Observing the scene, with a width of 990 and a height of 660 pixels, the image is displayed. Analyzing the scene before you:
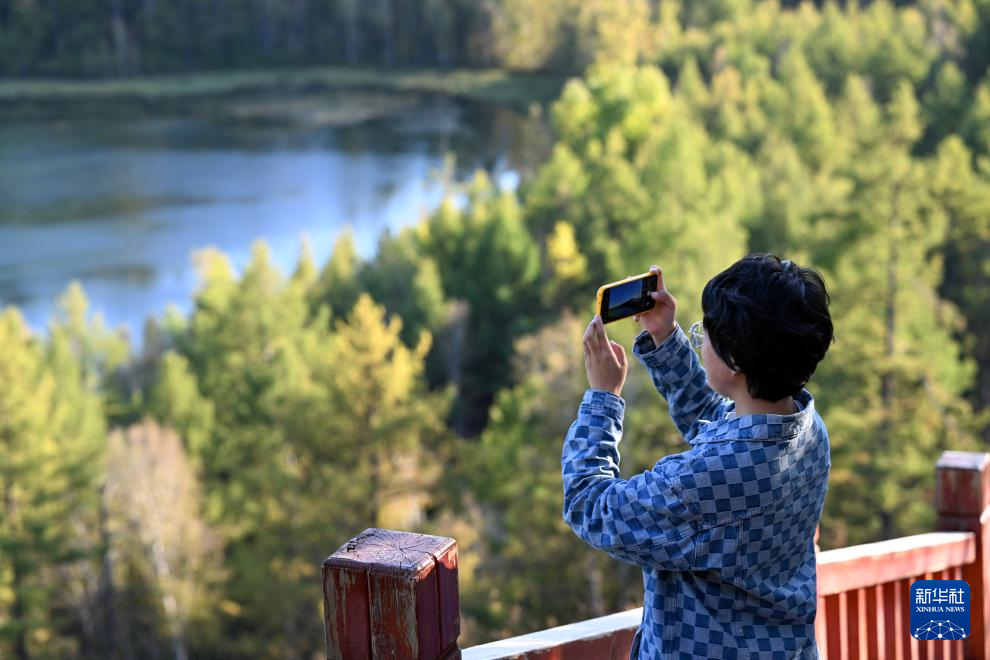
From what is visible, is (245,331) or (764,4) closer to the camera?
(245,331)

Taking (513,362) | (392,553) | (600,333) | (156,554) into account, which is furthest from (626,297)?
(513,362)

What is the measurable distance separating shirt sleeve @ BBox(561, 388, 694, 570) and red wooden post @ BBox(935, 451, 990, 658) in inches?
62.5

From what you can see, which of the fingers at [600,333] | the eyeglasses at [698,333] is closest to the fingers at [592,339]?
the fingers at [600,333]

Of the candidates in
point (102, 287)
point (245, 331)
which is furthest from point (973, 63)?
point (102, 287)

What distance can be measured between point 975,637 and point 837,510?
41.4 ft

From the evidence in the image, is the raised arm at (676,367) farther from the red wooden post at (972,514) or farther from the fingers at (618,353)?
the red wooden post at (972,514)

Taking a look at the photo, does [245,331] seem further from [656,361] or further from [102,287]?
[656,361]

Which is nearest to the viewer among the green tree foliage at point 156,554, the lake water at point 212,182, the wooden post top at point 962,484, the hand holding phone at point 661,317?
the hand holding phone at point 661,317

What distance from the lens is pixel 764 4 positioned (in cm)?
5203

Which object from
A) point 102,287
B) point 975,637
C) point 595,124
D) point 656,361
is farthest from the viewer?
point 102,287

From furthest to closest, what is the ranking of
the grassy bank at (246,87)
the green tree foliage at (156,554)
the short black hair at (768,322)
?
the grassy bank at (246,87), the green tree foliage at (156,554), the short black hair at (768,322)

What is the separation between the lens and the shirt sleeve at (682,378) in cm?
193

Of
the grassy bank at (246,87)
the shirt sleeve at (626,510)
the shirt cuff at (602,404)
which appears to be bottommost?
the shirt sleeve at (626,510)

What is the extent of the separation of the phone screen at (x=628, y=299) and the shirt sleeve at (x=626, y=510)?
0.76 feet
